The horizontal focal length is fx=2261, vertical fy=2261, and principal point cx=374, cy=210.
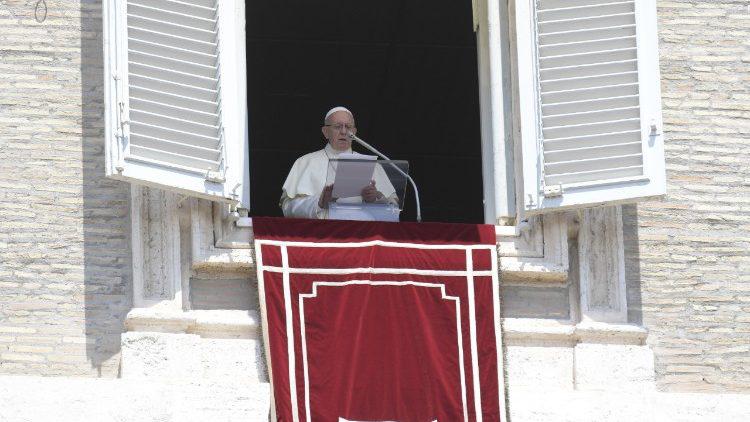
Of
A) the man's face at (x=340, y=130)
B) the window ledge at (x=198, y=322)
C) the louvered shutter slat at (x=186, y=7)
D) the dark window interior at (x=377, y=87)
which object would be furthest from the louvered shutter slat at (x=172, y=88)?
the dark window interior at (x=377, y=87)

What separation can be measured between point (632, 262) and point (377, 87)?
556 cm

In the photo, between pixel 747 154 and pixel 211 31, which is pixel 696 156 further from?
pixel 211 31

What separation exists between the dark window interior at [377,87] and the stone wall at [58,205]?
3979 millimetres

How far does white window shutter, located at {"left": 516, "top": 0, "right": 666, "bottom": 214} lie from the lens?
1058 centimetres

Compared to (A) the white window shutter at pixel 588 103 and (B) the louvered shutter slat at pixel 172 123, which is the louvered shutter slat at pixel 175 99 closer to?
(B) the louvered shutter slat at pixel 172 123

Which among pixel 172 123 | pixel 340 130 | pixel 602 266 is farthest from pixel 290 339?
pixel 340 130

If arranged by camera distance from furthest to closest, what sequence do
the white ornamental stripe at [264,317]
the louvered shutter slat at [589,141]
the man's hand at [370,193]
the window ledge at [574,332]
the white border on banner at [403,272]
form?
the man's hand at [370,193]
the louvered shutter slat at [589,141]
the window ledge at [574,332]
the white border on banner at [403,272]
the white ornamental stripe at [264,317]

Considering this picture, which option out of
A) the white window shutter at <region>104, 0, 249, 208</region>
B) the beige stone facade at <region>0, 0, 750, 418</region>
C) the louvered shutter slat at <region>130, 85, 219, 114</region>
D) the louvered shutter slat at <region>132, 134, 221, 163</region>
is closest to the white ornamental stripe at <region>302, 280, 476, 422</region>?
the beige stone facade at <region>0, 0, 750, 418</region>

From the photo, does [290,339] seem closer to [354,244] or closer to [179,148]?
[354,244]

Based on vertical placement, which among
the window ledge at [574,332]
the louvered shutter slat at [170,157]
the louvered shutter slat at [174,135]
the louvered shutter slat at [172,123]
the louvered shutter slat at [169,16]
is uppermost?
the louvered shutter slat at [169,16]

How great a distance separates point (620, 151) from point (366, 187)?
1286mm

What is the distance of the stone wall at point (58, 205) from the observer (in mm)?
10438

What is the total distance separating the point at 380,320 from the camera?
10383mm

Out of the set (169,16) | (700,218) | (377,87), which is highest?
A: (377,87)
